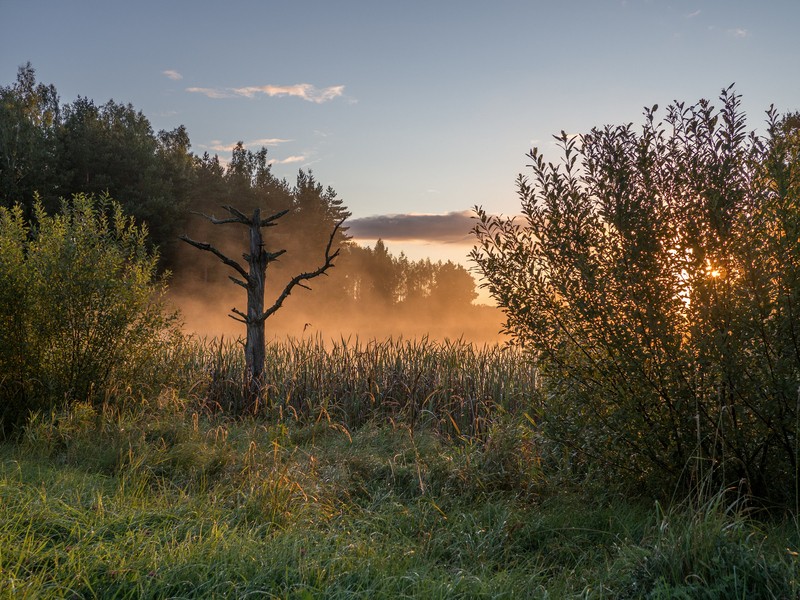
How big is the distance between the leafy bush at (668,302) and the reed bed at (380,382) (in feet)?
11.6

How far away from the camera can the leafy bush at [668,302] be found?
184 inches

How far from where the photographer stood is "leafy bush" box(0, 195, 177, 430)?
8477 millimetres

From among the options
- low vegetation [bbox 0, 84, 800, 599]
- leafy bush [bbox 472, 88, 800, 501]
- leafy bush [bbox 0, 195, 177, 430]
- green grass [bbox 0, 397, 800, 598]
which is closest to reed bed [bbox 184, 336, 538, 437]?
leafy bush [bbox 0, 195, 177, 430]

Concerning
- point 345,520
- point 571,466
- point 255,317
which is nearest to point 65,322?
point 255,317

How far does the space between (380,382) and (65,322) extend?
4421mm

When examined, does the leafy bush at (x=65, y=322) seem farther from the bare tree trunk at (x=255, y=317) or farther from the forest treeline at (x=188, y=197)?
the forest treeline at (x=188, y=197)

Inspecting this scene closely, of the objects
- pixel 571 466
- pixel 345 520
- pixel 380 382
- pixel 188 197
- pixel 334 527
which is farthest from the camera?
pixel 188 197

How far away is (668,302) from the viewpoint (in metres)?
5.00

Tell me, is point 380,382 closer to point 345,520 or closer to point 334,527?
point 345,520

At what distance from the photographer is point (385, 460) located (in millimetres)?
7051

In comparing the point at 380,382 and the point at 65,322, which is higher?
the point at 65,322

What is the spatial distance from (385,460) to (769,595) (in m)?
4.18

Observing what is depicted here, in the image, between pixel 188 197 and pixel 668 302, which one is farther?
pixel 188 197

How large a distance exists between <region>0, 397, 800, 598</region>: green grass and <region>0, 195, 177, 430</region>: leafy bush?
904 millimetres
